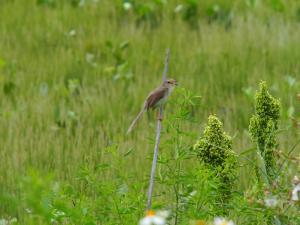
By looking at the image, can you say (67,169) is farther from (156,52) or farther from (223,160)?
(156,52)

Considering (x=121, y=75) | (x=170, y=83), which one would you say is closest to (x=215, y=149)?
(x=170, y=83)

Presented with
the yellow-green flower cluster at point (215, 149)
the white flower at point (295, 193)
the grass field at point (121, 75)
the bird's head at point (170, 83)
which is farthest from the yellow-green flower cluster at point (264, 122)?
the white flower at point (295, 193)

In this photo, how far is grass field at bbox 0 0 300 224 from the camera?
15.0ft

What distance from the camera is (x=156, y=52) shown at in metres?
6.54

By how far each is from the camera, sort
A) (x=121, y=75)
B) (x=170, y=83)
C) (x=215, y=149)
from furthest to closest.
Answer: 1. (x=121, y=75)
2. (x=170, y=83)
3. (x=215, y=149)

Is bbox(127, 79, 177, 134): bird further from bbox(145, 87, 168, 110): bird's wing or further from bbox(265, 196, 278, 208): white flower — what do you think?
bbox(265, 196, 278, 208): white flower

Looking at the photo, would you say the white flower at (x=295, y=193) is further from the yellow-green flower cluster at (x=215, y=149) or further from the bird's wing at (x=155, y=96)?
the bird's wing at (x=155, y=96)

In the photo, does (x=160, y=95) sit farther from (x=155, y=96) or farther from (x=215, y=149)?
(x=215, y=149)

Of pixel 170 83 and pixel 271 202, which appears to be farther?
pixel 170 83

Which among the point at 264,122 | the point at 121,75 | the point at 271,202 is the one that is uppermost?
the point at 264,122

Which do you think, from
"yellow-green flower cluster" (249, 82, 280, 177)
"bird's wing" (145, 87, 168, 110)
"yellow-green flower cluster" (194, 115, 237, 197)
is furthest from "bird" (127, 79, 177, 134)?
"yellow-green flower cluster" (249, 82, 280, 177)

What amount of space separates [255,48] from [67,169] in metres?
2.51

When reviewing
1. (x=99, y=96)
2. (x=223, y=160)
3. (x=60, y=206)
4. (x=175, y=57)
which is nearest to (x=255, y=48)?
(x=175, y=57)

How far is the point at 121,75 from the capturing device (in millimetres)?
6027
